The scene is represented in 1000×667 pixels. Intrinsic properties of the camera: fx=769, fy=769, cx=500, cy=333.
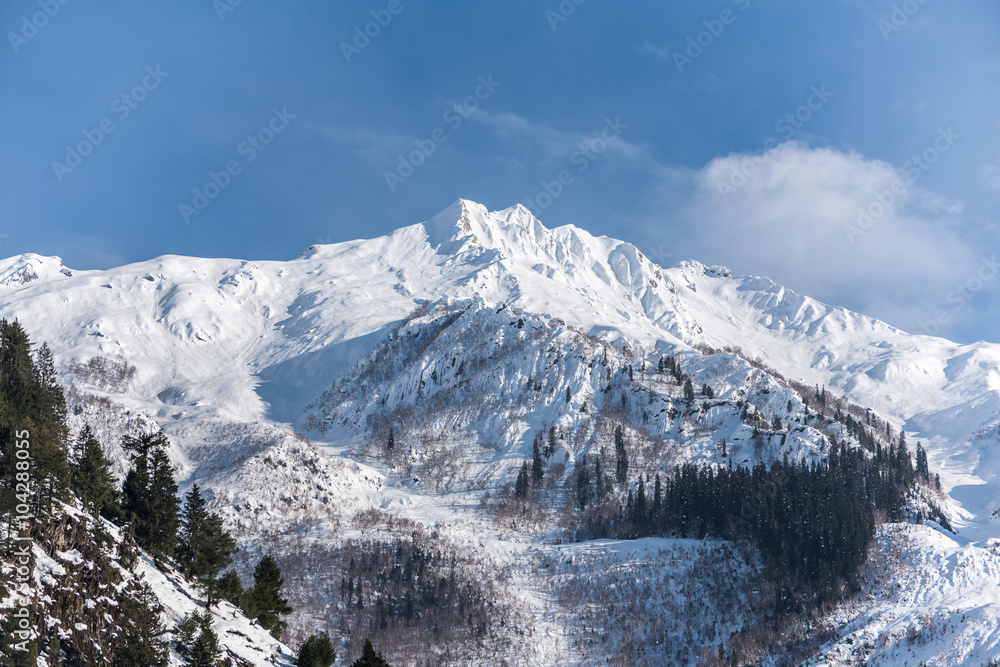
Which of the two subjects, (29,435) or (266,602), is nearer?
(29,435)

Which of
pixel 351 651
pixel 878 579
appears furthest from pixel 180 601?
pixel 878 579

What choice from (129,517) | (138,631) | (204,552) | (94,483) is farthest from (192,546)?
(138,631)

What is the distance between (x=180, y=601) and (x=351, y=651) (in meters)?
85.3

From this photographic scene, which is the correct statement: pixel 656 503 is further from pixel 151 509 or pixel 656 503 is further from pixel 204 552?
pixel 151 509

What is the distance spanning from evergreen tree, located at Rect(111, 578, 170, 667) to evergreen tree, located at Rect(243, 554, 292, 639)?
51.0 ft

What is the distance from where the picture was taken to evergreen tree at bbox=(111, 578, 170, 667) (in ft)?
139

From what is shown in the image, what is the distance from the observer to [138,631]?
1737 inches

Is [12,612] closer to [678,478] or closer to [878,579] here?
[878,579]

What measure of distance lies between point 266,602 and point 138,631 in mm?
24398

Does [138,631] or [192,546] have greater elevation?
[192,546]

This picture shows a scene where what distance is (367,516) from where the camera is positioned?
192500mm

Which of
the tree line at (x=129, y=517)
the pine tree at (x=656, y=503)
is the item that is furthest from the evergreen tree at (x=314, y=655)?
the pine tree at (x=656, y=503)

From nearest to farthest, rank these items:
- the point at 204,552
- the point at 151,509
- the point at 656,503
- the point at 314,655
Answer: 1. the point at 314,655
2. the point at 204,552
3. the point at 151,509
4. the point at 656,503

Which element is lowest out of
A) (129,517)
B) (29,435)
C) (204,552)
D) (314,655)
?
(314,655)
